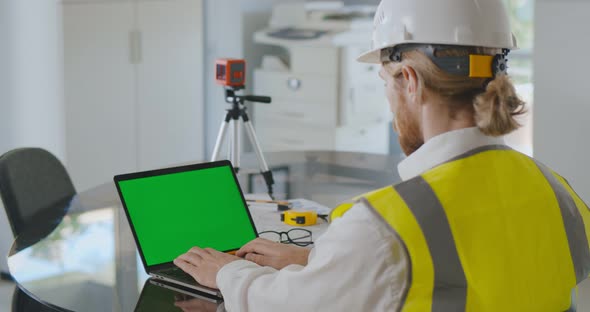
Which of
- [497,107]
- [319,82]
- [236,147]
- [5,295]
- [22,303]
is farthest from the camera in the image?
[319,82]

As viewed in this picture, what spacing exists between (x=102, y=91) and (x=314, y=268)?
3.66m

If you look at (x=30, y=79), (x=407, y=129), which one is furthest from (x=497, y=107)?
(x=30, y=79)

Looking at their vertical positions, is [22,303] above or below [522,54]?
below

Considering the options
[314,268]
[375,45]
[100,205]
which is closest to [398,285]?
[314,268]

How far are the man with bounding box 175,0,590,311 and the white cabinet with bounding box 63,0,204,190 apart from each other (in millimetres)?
3248

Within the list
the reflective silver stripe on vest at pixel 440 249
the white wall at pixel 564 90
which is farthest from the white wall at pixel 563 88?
the reflective silver stripe on vest at pixel 440 249

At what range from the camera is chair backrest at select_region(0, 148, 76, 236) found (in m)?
2.66

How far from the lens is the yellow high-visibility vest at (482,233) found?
1.40 meters

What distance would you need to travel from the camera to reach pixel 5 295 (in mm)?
4234

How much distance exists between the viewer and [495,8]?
1.62 metres

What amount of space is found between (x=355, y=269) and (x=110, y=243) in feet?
3.35

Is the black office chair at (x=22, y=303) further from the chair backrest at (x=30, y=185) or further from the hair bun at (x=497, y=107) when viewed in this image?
the hair bun at (x=497, y=107)

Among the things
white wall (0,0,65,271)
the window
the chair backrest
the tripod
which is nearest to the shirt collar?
the tripod

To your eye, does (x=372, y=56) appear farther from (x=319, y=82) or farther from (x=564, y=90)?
(x=319, y=82)
